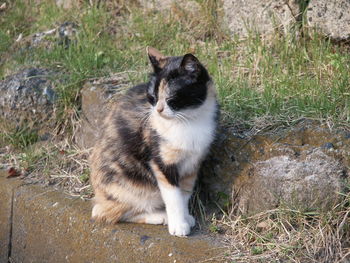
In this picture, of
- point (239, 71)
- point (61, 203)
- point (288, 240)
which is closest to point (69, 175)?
point (61, 203)

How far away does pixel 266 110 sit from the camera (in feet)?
12.1

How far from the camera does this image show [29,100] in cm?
477

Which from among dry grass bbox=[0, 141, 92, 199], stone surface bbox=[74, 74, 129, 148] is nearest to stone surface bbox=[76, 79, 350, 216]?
dry grass bbox=[0, 141, 92, 199]

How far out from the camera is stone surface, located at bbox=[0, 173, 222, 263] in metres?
3.20

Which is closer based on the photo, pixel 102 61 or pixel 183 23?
pixel 102 61

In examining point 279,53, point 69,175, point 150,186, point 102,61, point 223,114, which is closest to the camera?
point 150,186

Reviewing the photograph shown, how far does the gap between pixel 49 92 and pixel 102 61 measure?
0.57 m

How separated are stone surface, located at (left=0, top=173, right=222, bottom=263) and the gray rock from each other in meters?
0.42

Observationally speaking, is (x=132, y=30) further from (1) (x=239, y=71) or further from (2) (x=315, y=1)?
(2) (x=315, y=1)

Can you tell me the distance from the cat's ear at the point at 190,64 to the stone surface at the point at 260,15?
1812 mm

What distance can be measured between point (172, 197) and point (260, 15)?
7.51 feet

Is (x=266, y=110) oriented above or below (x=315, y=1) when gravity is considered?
below

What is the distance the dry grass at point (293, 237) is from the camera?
301 centimetres

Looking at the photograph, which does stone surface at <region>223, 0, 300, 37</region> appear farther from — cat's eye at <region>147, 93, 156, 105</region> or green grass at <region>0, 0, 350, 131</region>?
cat's eye at <region>147, 93, 156, 105</region>
